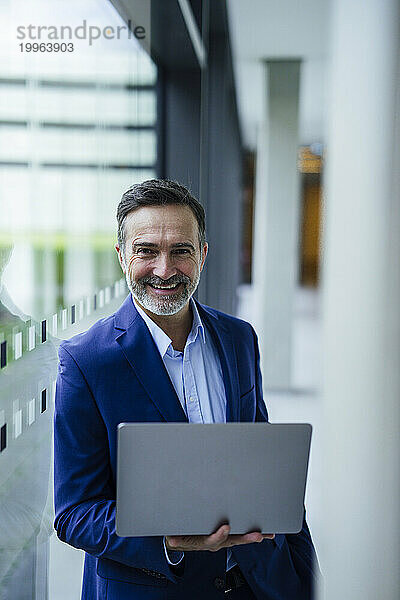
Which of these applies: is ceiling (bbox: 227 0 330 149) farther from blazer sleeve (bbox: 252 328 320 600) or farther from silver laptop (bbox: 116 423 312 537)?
silver laptop (bbox: 116 423 312 537)

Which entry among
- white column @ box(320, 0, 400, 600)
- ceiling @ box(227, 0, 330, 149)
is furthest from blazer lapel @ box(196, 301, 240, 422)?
ceiling @ box(227, 0, 330, 149)

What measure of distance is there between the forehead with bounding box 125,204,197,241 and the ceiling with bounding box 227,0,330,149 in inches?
118

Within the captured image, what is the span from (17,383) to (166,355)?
0.29 metres

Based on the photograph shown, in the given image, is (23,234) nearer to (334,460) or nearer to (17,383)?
(17,383)

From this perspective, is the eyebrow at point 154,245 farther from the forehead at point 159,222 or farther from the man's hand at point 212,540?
the man's hand at point 212,540

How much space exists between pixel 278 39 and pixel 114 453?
5.92 metres

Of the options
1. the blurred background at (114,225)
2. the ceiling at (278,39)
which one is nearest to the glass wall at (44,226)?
the blurred background at (114,225)

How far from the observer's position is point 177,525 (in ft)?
4.39

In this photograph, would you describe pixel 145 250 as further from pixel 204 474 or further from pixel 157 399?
pixel 204 474

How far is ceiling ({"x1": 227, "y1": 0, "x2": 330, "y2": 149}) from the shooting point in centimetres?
555

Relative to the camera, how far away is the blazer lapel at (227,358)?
5.02ft

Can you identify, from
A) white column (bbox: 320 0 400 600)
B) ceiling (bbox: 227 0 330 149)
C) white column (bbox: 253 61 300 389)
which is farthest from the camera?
white column (bbox: 253 61 300 389)

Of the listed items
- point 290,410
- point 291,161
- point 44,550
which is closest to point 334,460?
point 44,550

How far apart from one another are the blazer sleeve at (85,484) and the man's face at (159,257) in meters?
0.20
